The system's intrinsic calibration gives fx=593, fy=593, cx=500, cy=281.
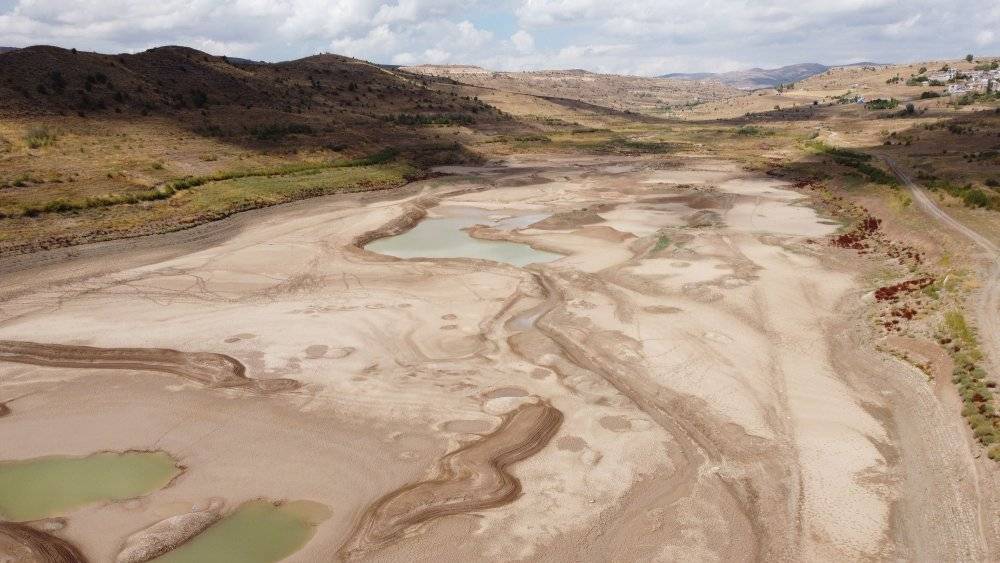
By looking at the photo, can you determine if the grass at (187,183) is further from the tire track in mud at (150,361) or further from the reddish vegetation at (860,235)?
the reddish vegetation at (860,235)

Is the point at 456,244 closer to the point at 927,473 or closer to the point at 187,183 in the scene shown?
the point at 187,183

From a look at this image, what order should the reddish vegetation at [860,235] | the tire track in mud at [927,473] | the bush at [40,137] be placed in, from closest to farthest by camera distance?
the tire track in mud at [927,473] < the reddish vegetation at [860,235] < the bush at [40,137]

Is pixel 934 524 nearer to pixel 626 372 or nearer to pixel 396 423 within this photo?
pixel 626 372

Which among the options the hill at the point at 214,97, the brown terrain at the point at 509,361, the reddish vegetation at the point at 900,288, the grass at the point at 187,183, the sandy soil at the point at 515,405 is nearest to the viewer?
the sandy soil at the point at 515,405

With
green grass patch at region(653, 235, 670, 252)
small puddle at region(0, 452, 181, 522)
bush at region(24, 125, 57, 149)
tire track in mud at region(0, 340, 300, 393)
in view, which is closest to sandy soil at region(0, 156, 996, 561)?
tire track in mud at region(0, 340, 300, 393)

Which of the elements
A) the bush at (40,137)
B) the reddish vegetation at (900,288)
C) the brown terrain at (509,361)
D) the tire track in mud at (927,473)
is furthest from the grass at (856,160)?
the bush at (40,137)

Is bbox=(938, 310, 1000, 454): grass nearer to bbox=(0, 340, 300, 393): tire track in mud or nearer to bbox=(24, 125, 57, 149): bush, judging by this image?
bbox=(0, 340, 300, 393): tire track in mud
